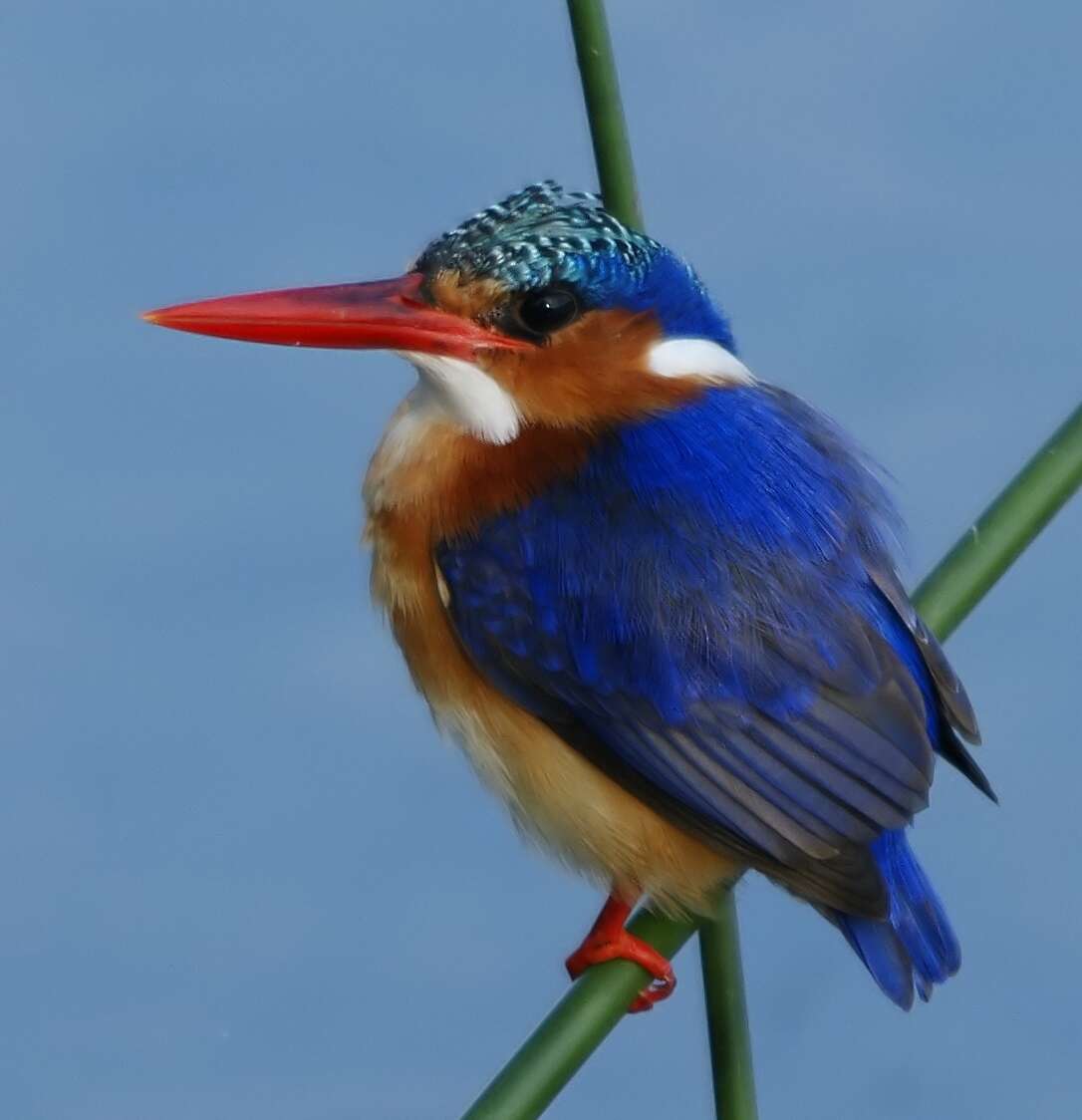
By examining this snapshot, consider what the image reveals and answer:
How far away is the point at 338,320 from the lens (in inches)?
48.2

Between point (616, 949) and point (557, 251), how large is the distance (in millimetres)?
492

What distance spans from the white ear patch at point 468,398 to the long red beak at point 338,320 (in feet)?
0.05

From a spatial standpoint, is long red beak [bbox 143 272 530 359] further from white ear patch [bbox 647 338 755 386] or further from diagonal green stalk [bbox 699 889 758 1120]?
diagonal green stalk [bbox 699 889 758 1120]

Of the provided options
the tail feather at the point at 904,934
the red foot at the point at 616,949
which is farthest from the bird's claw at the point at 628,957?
the tail feather at the point at 904,934

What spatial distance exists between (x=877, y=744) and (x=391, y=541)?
0.38 metres

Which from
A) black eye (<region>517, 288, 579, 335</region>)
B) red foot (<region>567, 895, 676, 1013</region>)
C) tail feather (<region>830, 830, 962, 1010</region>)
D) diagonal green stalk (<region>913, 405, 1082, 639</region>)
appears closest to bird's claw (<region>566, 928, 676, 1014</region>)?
red foot (<region>567, 895, 676, 1013</region>)

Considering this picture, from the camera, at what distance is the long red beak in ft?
3.99

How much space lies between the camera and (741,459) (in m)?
1.31

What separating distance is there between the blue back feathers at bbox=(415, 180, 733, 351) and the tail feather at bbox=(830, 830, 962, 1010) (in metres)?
A: 0.42

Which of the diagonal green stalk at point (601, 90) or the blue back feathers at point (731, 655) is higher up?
the diagonal green stalk at point (601, 90)

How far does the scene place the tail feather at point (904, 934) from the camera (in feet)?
4.12

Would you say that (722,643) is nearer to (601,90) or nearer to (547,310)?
(547,310)

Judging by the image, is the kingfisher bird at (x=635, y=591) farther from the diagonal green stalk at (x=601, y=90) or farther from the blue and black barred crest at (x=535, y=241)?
the diagonal green stalk at (x=601, y=90)

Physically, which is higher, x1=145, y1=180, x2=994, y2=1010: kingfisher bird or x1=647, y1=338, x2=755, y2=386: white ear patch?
x1=647, y1=338, x2=755, y2=386: white ear patch
